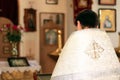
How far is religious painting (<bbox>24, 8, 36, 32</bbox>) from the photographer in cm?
896

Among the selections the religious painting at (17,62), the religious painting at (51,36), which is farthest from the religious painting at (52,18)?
the religious painting at (17,62)

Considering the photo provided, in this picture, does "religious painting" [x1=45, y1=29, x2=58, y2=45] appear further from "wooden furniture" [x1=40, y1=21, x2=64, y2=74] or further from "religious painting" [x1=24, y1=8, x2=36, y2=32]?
"religious painting" [x1=24, y1=8, x2=36, y2=32]

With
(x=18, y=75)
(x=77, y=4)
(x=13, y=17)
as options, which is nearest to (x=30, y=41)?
(x=13, y=17)

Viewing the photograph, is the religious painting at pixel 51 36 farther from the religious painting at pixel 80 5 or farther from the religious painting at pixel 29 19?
the religious painting at pixel 80 5

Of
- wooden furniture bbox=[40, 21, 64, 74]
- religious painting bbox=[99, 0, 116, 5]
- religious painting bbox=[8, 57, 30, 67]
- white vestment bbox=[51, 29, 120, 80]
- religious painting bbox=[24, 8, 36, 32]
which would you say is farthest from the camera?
wooden furniture bbox=[40, 21, 64, 74]

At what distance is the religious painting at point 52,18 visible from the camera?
30.1 feet

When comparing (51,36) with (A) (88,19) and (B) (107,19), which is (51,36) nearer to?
(B) (107,19)

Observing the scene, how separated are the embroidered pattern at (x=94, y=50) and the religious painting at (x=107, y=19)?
3978 mm

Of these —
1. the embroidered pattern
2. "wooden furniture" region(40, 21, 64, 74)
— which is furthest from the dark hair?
"wooden furniture" region(40, 21, 64, 74)

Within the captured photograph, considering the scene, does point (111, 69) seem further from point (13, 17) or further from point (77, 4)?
point (13, 17)

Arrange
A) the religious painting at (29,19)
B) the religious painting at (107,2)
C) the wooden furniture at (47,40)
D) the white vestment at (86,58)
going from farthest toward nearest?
the wooden furniture at (47,40), the religious painting at (29,19), the religious painting at (107,2), the white vestment at (86,58)

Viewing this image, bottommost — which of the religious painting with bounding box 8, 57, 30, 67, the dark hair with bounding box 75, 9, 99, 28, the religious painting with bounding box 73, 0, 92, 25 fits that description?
the religious painting with bounding box 8, 57, 30, 67

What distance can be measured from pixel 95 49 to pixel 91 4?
414cm

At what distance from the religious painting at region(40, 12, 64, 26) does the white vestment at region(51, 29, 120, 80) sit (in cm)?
645
